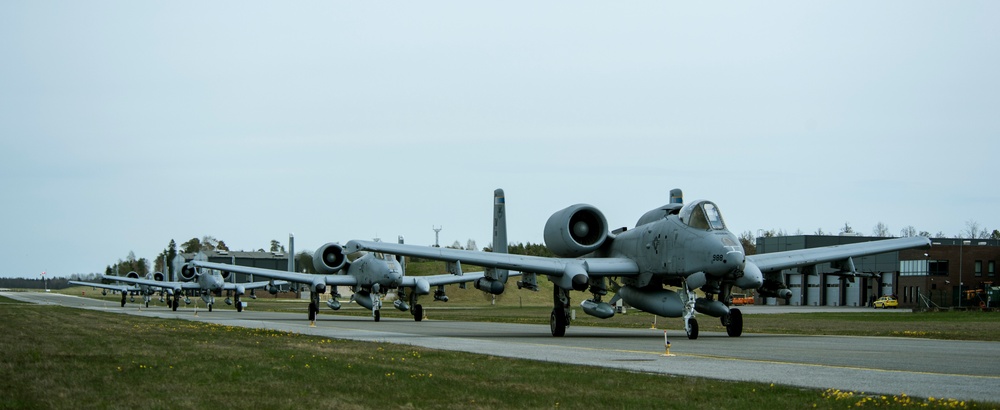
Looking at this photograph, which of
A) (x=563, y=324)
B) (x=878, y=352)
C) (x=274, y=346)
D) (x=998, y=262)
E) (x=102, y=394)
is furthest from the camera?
(x=998, y=262)

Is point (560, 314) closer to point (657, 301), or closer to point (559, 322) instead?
point (559, 322)

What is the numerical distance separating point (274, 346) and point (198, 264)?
29550 millimetres

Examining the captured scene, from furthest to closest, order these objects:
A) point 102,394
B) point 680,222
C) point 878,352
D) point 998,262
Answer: point 998,262 < point 680,222 < point 878,352 < point 102,394

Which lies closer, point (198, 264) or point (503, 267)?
point (503, 267)

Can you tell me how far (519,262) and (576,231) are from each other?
4218mm

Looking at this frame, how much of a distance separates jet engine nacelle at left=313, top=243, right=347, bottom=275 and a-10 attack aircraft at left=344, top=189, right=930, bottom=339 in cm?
2143

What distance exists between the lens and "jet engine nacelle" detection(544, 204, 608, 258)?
33.4 m

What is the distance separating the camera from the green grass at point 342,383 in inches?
472

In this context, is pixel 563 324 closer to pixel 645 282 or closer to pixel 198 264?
pixel 645 282

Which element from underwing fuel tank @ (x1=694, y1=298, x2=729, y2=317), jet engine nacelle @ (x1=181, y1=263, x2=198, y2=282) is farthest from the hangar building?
underwing fuel tank @ (x1=694, y1=298, x2=729, y2=317)

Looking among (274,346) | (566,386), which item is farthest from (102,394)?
(274,346)

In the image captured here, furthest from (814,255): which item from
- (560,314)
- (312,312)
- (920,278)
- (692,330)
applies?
(920,278)

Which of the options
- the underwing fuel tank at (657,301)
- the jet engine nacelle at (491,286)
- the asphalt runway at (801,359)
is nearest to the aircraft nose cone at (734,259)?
the asphalt runway at (801,359)

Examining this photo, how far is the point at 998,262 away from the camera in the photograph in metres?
97.0
